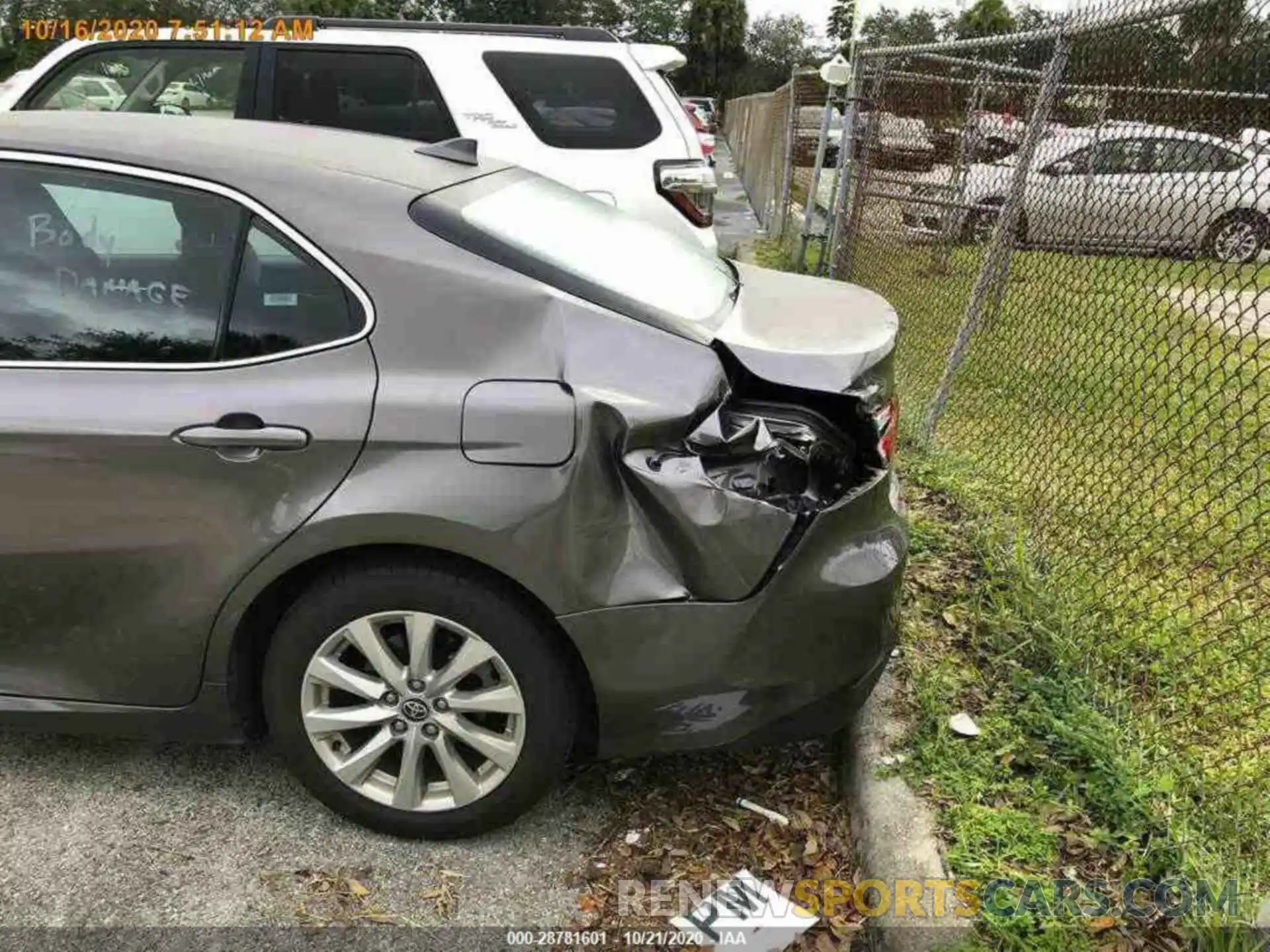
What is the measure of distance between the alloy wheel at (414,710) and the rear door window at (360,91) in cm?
403

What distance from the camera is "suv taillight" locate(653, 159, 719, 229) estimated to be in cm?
572

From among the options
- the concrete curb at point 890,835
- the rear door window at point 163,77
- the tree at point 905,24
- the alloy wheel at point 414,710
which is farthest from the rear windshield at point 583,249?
the tree at point 905,24

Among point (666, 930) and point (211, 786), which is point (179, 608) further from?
point (666, 930)

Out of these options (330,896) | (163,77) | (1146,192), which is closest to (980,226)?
(1146,192)

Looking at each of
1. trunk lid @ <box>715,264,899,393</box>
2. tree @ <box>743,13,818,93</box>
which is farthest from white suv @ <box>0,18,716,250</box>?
tree @ <box>743,13,818,93</box>

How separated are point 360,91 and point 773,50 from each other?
236 feet

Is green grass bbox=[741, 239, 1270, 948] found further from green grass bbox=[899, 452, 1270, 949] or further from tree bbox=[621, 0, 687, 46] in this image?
tree bbox=[621, 0, 687, 46]

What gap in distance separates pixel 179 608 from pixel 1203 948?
92.3 inches

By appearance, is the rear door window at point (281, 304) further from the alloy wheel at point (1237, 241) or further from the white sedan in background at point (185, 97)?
the white sedan in background at point (185, 97)

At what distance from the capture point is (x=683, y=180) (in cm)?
571

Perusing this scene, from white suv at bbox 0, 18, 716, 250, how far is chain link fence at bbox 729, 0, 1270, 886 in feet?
5.08

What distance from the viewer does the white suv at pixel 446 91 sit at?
561 centimetres

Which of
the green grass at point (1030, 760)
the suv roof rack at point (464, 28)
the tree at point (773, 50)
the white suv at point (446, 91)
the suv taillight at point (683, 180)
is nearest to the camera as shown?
the green grass at point (1030, 760)

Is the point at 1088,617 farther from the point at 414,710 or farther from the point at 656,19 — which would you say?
the point at 656,19
